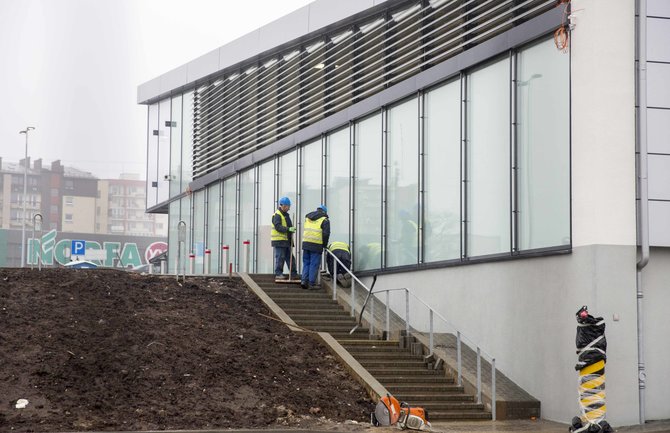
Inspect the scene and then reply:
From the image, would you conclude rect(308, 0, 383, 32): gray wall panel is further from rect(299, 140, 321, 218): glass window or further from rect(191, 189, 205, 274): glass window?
rect(191, 189, 205, 274): glass window

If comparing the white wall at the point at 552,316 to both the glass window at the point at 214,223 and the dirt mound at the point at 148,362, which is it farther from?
the glass window at the point at 214,223

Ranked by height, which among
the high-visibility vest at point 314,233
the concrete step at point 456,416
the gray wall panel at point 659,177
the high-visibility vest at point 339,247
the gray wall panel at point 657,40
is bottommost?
the concrete step at point 456,416

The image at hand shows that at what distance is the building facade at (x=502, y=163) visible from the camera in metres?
18.4

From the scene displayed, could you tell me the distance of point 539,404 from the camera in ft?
63.2

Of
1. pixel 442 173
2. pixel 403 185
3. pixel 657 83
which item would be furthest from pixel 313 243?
pixel 657 83

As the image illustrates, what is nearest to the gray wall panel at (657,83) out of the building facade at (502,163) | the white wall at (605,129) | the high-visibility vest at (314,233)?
the building facade at (502,163)

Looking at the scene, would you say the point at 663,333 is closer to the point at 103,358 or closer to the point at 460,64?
the point at 460,64

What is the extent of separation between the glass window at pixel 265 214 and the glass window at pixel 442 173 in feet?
31.4

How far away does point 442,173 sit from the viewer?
23562 mm

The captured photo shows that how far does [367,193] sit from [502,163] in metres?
6.48

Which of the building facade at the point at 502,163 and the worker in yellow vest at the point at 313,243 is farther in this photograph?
the worker in yellow vest at the point at 313,243

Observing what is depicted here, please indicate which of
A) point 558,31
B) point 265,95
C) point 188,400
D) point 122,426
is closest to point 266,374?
point 188,400

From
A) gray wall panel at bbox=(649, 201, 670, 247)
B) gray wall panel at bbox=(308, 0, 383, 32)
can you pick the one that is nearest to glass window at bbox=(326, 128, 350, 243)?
gray wall panel at bbox=(308, 0, 383, 32)

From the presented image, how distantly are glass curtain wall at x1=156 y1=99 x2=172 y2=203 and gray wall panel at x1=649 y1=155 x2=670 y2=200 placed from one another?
27612 millimetres
